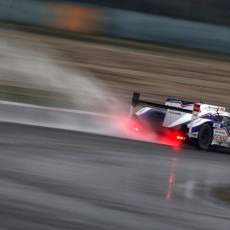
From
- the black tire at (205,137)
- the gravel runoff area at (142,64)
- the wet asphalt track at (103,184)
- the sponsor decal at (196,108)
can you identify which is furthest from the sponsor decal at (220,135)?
the gravel runoff area at (142,64)

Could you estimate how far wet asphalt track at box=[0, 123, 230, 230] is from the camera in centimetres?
790

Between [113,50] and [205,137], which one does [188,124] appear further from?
[113,50]

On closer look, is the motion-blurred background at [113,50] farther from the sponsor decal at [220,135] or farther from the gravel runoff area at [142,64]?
the sponsor decal at [220,135]

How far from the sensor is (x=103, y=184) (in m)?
10.2

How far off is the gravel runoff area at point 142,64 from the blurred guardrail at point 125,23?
643 mm

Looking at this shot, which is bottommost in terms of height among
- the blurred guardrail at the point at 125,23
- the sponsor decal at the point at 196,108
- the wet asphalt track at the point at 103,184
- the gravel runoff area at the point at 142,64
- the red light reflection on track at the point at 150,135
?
the wet asphalt track at the point at 103,184

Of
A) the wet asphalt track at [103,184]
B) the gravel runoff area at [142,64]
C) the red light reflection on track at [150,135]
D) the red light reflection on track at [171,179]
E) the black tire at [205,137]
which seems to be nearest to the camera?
the wet asphalt track at [103,184]

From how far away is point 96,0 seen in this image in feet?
97.1

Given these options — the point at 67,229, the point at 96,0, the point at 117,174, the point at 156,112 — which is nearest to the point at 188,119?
the point at 156,112

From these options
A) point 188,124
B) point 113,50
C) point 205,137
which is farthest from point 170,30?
point 205,137

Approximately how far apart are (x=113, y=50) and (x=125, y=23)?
1400 mm

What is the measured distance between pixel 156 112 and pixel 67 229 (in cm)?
1028

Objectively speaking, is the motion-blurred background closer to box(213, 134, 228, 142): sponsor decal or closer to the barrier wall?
Result: the barrier wall

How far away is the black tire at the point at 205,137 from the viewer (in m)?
16.7
